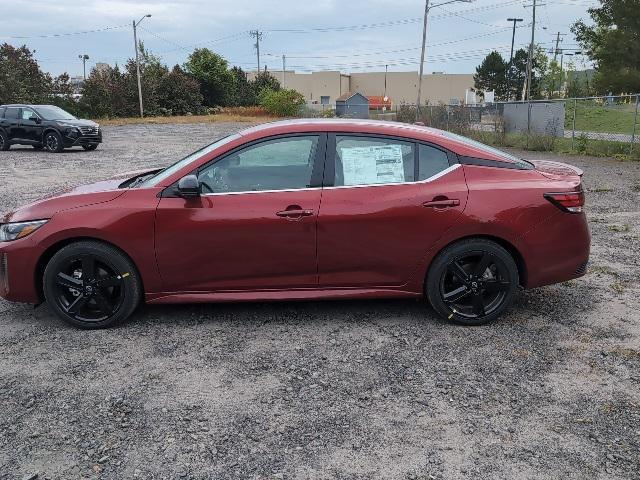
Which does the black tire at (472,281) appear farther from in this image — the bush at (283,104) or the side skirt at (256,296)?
the bush at (283,104)

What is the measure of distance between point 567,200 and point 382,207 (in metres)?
1.43

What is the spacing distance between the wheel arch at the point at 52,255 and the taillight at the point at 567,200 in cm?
320

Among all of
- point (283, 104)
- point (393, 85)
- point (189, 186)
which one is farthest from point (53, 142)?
point (393, 85)

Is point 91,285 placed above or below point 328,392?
above

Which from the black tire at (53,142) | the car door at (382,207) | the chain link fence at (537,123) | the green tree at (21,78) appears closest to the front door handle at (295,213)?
the car door at (382,207)

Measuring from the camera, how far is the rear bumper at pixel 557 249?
4.63 meters

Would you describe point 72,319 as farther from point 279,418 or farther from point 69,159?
point 69,159

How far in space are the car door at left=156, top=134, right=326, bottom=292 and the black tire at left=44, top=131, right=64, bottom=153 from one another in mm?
18430

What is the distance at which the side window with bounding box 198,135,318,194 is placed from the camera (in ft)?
15.2

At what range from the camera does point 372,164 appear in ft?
15.4

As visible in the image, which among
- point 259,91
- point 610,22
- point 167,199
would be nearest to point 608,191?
point 167,199

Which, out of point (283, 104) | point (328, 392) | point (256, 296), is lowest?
point (328, 392)

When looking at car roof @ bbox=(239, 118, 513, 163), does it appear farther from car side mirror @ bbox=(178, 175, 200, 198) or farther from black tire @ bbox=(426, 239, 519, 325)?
black tire @ bbox=(426, 239, 519, 325)

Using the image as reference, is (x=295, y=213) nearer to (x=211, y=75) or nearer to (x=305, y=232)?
(x=305, y=232)
